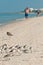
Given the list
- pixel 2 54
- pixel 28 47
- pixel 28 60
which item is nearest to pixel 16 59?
pixel 28 60

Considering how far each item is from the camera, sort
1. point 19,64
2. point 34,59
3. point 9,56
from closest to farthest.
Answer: point 19,64, point 34,59, point 9,56

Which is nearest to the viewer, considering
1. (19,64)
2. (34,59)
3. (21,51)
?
(19,64)

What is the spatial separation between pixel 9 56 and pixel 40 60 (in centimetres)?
114

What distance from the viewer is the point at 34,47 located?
9.03 meters

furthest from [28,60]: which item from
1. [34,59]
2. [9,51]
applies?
[9,51]

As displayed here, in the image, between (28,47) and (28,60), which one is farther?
(28,47)

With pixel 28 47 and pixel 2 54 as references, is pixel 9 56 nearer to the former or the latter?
pixel 2 54

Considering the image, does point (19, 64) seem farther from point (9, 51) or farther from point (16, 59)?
point (9, 51)

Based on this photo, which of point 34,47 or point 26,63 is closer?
point 26,63

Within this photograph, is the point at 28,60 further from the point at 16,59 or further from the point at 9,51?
the point at 9,51

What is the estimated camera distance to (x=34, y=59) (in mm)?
7277

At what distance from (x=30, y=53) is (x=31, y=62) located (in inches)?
46.8

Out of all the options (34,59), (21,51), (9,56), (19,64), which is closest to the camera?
(19,64)

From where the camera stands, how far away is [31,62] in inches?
273
